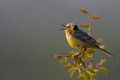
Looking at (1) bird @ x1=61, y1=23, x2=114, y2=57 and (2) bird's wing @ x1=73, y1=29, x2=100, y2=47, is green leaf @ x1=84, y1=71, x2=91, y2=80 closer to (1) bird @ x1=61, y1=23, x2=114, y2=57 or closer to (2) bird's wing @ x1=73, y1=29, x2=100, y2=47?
(1) bird @ x1=61, y1=23, x2=114, y2=57

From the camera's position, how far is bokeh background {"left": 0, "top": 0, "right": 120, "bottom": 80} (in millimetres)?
64250

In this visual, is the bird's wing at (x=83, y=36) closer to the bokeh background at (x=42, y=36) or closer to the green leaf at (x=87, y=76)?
the green leaf at (x=87, y=76)

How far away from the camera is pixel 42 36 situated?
85.4 m

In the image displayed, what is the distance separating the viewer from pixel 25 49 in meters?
76.1

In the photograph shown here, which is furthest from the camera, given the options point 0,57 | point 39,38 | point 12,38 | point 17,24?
point 17,24

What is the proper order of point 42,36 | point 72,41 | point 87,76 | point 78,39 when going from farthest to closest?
point 42,36, point 78,39, point 72,41, point 87,76

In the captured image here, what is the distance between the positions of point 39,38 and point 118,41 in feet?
50.1

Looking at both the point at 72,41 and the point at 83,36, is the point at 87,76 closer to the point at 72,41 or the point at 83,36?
the point at 72,41

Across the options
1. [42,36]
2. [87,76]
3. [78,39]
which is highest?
[87,76]

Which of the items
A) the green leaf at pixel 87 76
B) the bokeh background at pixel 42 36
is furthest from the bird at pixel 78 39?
the bokeh background at pixel 42 36

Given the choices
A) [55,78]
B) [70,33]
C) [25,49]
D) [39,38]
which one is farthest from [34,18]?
[70,33]

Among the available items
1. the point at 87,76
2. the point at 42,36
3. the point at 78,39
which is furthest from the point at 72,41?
the point at 42,36

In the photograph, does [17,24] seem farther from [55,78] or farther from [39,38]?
[55,78]

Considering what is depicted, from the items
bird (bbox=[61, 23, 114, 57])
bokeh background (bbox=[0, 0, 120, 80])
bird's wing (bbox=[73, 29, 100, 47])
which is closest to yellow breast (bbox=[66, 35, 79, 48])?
bird (bbox=[61, 23, 114, 57])
